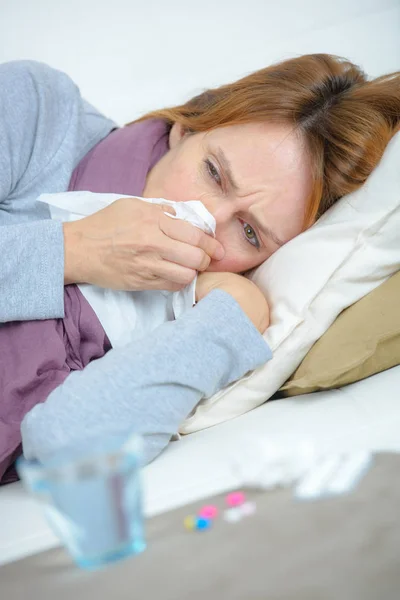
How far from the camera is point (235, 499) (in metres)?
0.64

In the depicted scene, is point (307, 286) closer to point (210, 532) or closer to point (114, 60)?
point (210, 532)

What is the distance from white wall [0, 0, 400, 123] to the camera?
1.91 m

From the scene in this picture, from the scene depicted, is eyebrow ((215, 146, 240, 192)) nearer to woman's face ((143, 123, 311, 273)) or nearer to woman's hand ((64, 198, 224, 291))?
woman's face ((143, 123, 311, 273))

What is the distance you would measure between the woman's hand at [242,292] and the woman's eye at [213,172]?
0.57 ft

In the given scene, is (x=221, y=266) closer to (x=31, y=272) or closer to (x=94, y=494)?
(x=31, y=272)

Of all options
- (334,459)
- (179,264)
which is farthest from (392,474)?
(179,264)

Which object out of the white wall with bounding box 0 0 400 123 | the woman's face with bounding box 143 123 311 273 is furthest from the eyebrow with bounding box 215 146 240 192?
the white wall with bounding box 0 0 400 123

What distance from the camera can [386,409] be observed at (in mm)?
1029

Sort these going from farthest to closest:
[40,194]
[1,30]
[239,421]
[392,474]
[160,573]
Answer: [1,30]
[40,194]
[239,421]
[392,474]
[160,573]

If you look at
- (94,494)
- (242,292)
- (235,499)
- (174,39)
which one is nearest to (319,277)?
(242,292)

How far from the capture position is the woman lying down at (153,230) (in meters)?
0.98

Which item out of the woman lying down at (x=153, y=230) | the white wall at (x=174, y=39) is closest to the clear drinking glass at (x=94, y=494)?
the woman lying down at (x=153, y=230)

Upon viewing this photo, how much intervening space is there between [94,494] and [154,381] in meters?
0.49

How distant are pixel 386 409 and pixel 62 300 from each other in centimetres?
55
